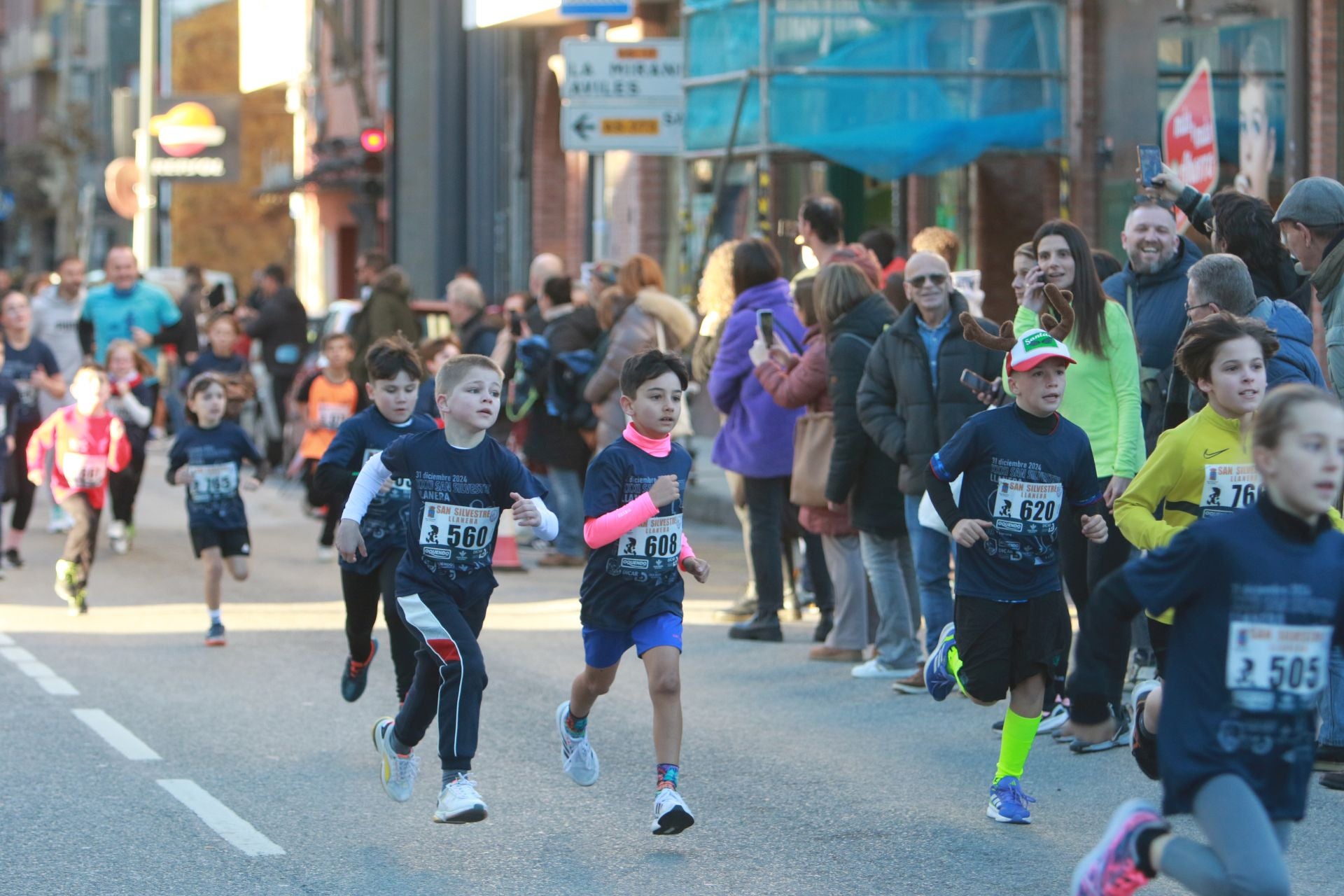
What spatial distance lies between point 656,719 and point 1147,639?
3.13 meters

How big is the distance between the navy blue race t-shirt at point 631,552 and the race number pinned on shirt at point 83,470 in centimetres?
656

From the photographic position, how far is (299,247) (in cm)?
4362

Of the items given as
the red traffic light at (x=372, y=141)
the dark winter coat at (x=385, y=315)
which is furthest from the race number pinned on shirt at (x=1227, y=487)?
the red traffic light at (x=372, y=141)

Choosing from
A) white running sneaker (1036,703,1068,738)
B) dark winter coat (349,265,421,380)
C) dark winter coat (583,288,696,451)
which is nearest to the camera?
white running sneaker (1036,703,1068,738)

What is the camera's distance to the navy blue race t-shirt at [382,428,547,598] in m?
6.78

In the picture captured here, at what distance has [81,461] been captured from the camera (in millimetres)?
12664

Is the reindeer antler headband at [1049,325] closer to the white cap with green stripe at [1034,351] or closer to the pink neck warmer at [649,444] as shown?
the white cap with green stripe at [1034,351]

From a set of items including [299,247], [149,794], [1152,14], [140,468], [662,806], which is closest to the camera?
[662,806]

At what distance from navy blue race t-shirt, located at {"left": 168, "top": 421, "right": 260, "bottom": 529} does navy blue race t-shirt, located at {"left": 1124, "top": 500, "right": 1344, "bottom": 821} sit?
7.41m

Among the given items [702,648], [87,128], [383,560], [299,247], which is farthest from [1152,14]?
[87,128]

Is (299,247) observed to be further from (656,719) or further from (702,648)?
(656,719)

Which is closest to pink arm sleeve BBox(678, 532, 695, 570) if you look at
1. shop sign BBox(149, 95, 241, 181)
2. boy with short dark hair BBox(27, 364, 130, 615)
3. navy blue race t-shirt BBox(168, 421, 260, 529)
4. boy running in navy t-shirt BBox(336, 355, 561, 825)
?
boy running in navy t-shirt BBox(336, 355, 561, 825)

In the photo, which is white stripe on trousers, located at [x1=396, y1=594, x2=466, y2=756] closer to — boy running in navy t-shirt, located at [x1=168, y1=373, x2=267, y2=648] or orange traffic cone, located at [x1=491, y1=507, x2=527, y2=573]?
boy running in navy t-shirt, located at [x1=168, y1=373, x2=267, y2=648]

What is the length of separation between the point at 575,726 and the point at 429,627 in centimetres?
70
